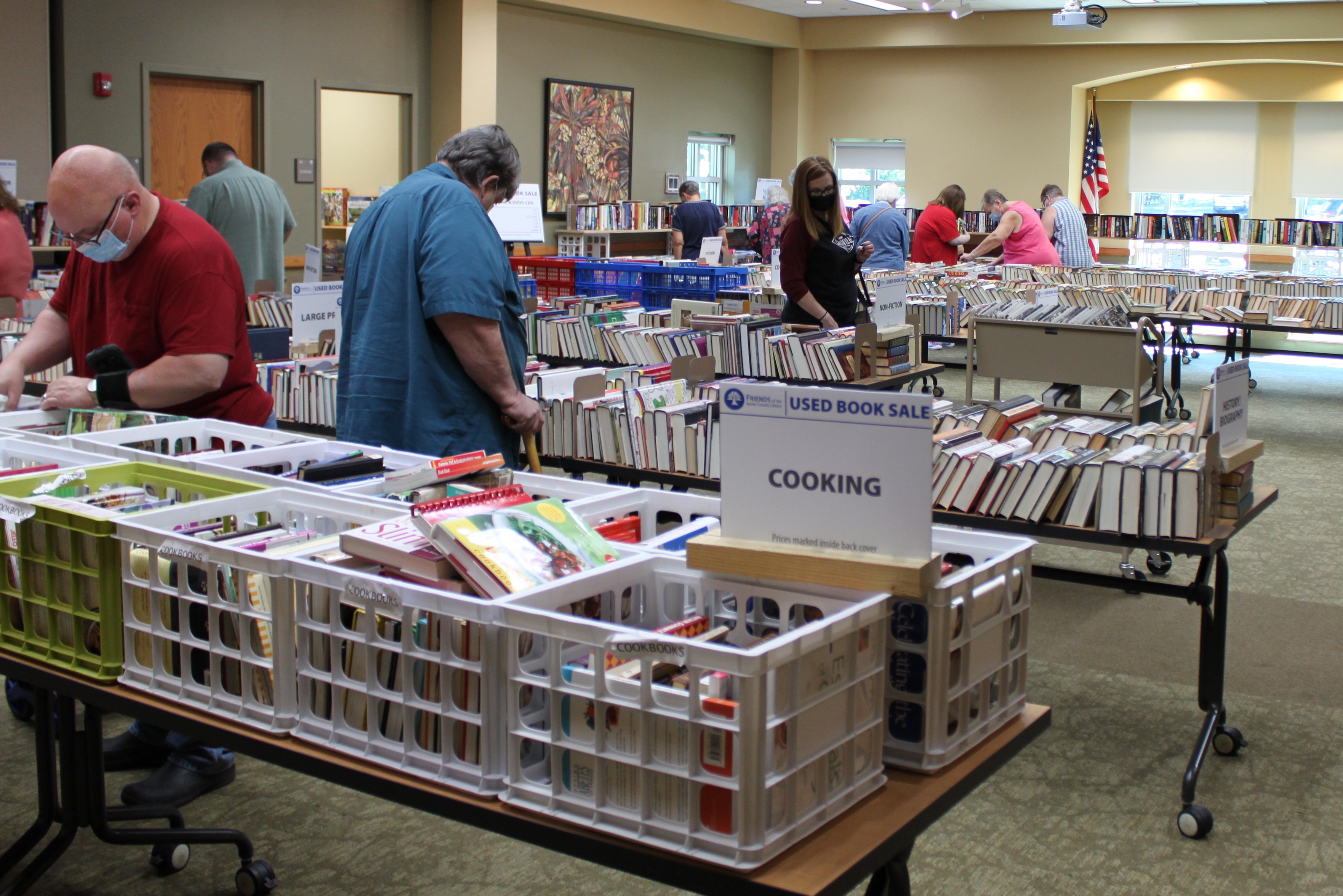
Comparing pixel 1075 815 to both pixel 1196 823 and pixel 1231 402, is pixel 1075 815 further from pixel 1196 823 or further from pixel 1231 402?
pixel 1231 402

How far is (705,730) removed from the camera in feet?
4.46

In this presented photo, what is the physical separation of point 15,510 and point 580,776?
1.05 m

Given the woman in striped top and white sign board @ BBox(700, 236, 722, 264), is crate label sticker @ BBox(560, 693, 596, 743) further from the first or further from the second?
the woman in striped top

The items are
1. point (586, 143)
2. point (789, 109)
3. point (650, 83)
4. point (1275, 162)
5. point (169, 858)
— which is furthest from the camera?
point (789, 109)

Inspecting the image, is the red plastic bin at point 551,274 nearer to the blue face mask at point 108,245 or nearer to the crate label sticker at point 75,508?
the blue face mask at point 108,245

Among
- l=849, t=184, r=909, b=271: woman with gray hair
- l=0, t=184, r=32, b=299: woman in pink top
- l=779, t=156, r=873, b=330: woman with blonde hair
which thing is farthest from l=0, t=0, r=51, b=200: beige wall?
l=849, t=184, r=909, b=271: woman with gray hair

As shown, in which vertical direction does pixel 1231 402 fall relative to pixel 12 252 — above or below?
below

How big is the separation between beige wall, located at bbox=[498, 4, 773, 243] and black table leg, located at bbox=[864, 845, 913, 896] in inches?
466

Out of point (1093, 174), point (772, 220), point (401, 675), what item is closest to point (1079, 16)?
point (772, 220)

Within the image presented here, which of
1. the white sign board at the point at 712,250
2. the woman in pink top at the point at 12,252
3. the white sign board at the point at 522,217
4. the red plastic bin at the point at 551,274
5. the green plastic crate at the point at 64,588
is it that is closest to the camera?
the green plastic crate at the point at 64,588

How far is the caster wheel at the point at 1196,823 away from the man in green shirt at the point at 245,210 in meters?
5.95

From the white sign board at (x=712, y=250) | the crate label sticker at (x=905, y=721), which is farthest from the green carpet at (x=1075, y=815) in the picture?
the white sign board at (x=712, y=250)

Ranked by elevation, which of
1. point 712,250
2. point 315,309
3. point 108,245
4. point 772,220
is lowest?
point 315,309

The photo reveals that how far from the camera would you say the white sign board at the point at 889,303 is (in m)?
5.64
